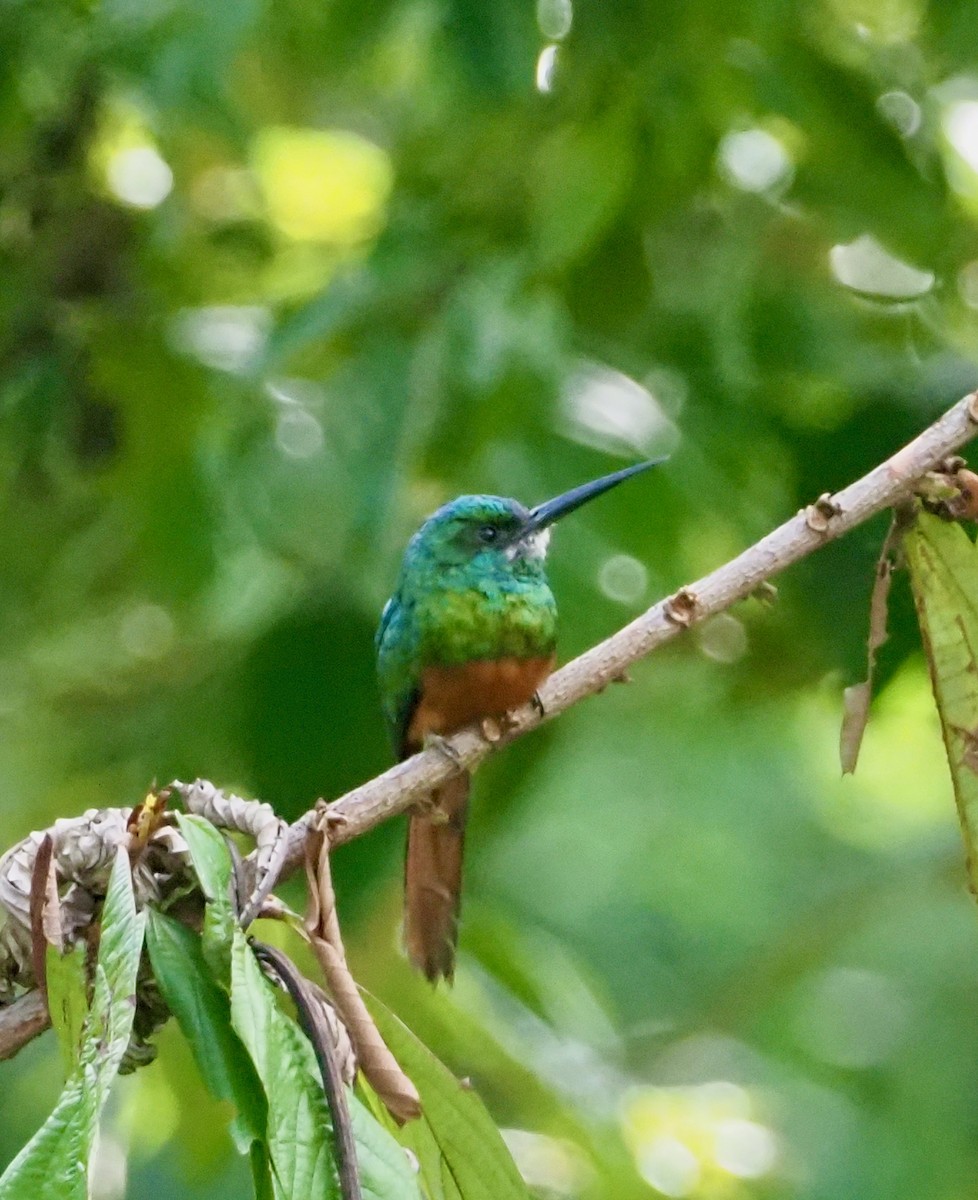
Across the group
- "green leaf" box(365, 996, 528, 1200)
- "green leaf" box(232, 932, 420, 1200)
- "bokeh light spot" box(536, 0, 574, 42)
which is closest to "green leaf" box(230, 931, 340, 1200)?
"green leaf" box(232, 932, 420, 1200)

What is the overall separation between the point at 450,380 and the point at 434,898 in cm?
69

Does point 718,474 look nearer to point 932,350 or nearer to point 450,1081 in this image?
point 932,350

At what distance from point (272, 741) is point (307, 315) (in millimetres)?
545

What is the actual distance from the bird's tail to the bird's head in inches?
15.7

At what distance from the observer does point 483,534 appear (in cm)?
238

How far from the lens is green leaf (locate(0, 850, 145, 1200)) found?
32.9 inches

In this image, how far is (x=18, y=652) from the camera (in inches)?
110

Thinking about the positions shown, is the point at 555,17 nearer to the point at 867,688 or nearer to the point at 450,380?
the point at 450,380

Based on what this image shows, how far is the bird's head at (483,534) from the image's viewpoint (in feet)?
7.66

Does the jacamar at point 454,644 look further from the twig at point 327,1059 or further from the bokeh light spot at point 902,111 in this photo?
the twig at point 327,1059

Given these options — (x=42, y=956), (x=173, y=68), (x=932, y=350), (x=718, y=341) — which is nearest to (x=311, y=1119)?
(x=42, y=956)

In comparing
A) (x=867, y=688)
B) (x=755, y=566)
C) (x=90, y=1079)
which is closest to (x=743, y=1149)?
(x=867, y=688)

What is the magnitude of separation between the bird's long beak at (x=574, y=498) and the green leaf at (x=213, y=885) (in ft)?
3.72

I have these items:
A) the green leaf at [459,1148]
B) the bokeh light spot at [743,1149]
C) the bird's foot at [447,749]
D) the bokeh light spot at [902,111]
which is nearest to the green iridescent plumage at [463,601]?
the bird's foot at [447,749]
